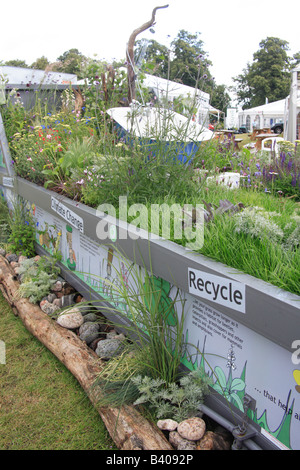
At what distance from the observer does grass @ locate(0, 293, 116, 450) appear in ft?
6.93

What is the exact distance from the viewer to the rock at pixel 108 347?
2.59 meters

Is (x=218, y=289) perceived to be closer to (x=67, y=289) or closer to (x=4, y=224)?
(x=67, y=289)

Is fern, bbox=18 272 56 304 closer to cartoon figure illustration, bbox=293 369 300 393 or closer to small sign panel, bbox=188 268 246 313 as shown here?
small sign panel, bbox=188 268 246 313

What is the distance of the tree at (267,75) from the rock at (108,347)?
44464 millimetres

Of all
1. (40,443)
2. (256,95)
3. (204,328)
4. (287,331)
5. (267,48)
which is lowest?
(40,443)

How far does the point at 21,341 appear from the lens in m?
3.15

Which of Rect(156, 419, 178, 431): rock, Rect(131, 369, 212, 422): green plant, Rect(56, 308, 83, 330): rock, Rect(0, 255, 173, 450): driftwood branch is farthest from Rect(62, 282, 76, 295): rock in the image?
Rect(156, 419, 178, 431): rock

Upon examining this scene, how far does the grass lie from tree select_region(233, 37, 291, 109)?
4447 cm

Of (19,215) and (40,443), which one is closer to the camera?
(40,443)

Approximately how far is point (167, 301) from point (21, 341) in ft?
4.78

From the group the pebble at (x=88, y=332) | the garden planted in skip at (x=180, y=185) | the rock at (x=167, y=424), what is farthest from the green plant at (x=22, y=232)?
the rock at (x=167, y=424)

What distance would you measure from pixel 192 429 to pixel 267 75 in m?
48.0
